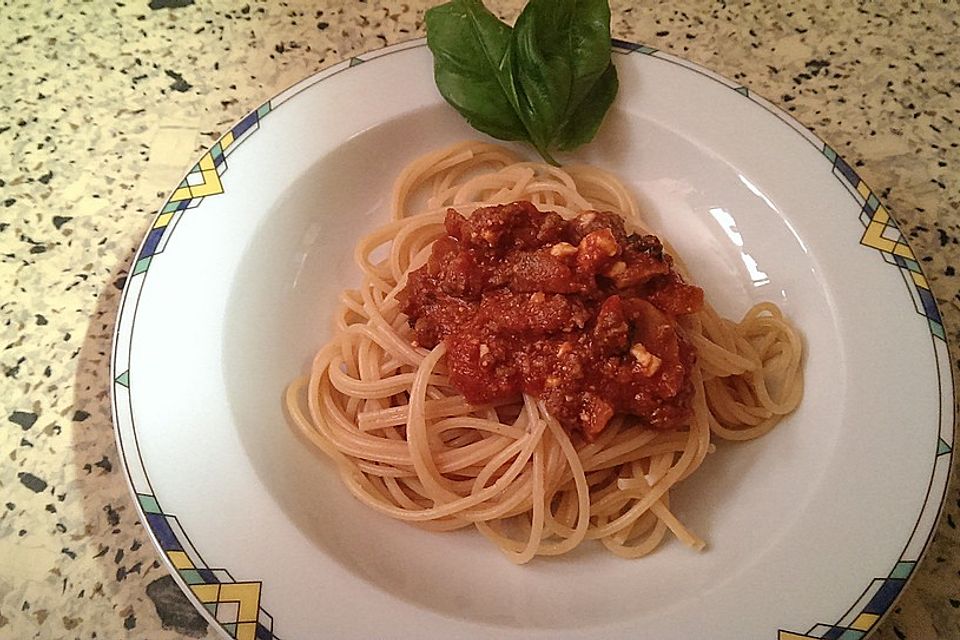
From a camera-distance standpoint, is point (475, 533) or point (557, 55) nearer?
point (475, 533)

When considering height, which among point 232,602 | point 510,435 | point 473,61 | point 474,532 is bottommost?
point 474,532

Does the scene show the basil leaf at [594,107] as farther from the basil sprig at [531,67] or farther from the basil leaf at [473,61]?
the basil leaf at [473,61]

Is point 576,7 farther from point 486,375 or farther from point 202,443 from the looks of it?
point 202,443

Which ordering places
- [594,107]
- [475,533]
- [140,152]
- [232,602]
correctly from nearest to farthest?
[232,602], [475,533], [594,107], [140,152]

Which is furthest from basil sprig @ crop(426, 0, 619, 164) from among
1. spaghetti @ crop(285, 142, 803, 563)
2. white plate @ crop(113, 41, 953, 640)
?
spaghetti @ crop(285, 142, 803, 563)

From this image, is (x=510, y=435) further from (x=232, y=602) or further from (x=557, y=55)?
(x=557, y=55)

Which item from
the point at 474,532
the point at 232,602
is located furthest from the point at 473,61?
the point at 232,602
